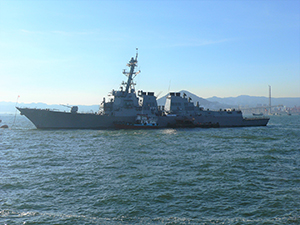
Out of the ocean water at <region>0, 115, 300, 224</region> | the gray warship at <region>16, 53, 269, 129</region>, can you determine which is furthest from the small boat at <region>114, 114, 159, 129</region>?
the ocean water at <region>0, 115, 300, 224</region>

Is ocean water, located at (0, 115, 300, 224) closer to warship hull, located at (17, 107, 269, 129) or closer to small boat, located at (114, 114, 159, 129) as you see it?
warship hull, located at (17, 107, 269, 129)

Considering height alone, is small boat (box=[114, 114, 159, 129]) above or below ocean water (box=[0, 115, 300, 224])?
above

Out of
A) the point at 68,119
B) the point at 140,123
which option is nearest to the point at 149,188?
the point at 140,123

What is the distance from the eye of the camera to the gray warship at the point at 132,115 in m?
41.4

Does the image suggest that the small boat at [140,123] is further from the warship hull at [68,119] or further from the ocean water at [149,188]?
the ocean water at [149,188]

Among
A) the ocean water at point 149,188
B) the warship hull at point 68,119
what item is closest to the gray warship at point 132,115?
the warship hull at point 68,119

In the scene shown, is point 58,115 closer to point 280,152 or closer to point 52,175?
point 52,175

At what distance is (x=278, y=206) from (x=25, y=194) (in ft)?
42.6

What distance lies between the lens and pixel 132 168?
1622cm

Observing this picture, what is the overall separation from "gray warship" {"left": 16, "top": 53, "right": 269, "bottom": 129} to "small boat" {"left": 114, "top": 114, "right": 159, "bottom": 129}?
322 mm

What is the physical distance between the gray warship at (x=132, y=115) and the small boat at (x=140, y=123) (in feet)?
1.06

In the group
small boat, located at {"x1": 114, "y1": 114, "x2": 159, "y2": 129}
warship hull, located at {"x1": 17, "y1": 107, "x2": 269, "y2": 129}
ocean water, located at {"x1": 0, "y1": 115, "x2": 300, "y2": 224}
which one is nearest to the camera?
ocean water, located at {"x1": 0, "y1": 115, "x2": 300, "y2": 224}

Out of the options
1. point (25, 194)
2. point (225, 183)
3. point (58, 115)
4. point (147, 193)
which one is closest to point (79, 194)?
point (25, 194)

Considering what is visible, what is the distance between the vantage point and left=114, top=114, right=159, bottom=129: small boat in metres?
42.6
